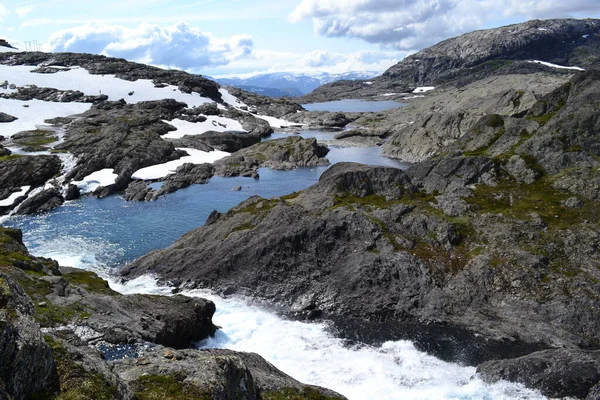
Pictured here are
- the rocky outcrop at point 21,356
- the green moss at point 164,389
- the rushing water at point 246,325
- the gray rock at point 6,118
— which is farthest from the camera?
the gray rock at point 6,118

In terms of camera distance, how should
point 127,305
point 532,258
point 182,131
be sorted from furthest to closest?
point 182,131 < point 532,258 < point 127,305

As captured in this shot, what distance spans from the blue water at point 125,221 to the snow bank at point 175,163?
531 inches

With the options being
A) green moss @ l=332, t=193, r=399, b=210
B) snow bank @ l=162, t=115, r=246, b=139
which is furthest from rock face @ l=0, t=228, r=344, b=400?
snow bank @ l=162, t=115, r=246, b=139

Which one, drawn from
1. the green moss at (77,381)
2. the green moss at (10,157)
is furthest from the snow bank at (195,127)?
the green moss at (77,381)

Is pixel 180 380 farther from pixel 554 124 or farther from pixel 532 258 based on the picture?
pixel 554 124

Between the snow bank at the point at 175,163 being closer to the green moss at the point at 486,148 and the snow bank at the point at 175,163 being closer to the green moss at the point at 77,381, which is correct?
the green moss at the point at 486,148

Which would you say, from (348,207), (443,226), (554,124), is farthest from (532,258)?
(554,124)

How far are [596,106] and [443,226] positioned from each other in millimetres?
31830

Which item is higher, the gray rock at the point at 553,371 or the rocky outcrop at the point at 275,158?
the rocky outcrop at the point at 275,158

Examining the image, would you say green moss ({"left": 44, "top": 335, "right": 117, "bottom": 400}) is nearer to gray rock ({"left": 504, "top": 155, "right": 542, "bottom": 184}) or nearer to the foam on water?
the foam on water

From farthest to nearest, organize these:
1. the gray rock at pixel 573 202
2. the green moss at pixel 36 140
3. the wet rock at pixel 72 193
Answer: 1. the green moss at pixel 36 140
2. the wet rock at pixel 72 193
3. the gray rock at pixel 573 202

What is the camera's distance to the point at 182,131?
569 ft

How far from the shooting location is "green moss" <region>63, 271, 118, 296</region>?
152 feet

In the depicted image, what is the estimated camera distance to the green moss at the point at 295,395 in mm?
25312
